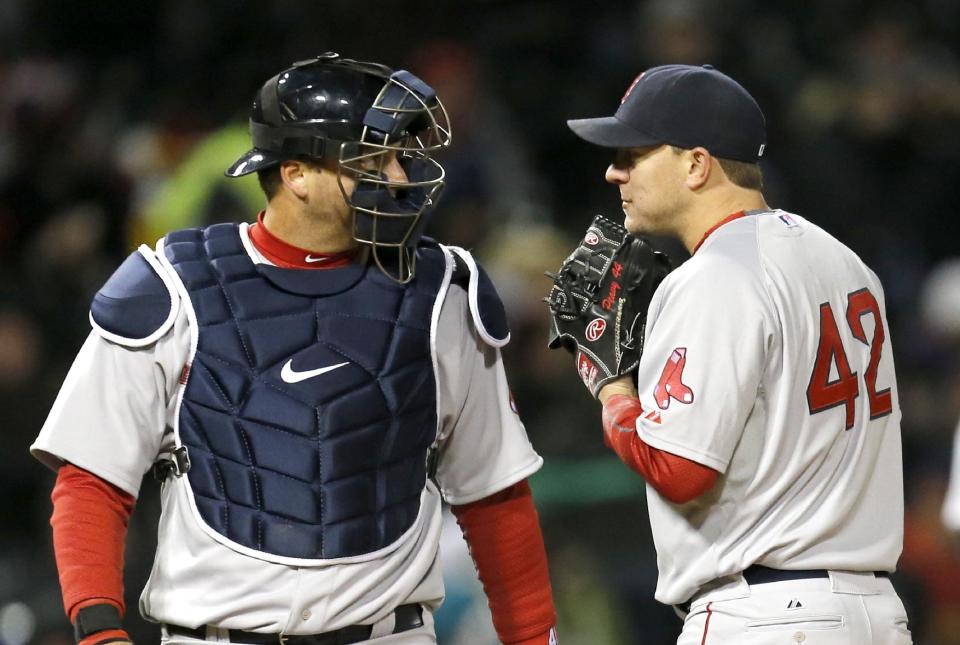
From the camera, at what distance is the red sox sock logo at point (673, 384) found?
9.22 ft

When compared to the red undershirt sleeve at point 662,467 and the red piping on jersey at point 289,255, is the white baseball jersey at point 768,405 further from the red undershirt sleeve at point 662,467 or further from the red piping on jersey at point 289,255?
the red piping on jersey at point 289,255

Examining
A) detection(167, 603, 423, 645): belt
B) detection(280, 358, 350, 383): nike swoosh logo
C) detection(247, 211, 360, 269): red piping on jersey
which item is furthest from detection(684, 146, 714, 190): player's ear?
detection(167, 603, 423, 645): belt

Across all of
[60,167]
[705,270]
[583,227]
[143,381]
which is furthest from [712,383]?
[60,167]

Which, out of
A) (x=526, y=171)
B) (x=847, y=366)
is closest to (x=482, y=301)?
(x=847, y=366)

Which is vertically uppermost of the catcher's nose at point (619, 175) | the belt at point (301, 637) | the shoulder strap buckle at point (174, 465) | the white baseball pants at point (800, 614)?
the catcher's nose at point (619, 175)

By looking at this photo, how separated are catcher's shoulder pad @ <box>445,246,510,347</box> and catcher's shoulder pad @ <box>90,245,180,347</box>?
0.62m

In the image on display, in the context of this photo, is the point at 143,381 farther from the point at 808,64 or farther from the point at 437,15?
the point at 808,64

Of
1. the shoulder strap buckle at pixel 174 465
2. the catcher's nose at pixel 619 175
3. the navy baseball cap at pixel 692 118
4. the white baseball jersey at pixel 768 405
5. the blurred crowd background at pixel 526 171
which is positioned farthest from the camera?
the blurred crowd background at pixel 526 171

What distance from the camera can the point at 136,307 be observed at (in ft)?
9.47

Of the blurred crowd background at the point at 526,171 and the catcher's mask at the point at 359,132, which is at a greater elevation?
the catcher's mask at the point at 359,132

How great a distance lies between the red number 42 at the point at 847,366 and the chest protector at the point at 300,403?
0.80 m

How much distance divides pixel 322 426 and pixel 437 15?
595 centimetres

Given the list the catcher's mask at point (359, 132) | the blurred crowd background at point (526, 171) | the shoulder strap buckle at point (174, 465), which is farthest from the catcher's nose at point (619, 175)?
the blurred crowd background at point (526, 171)

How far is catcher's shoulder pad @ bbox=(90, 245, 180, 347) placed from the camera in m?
2.87
